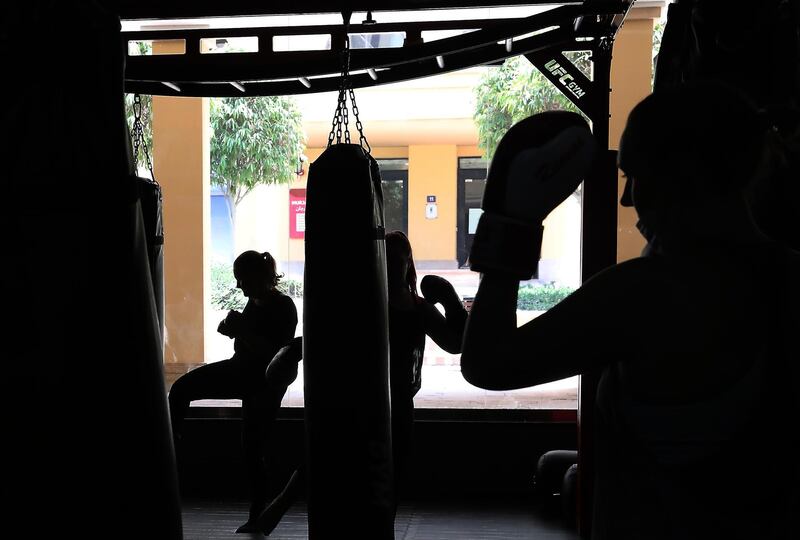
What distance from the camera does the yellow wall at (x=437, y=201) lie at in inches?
208

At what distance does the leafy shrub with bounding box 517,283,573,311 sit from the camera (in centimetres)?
487

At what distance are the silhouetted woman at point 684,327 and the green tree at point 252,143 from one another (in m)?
4.94

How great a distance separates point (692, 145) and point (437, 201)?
441 cm

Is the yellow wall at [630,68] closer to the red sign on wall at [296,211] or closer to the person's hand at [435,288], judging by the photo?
the red sign on wall at [296,211]

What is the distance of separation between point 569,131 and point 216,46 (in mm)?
5259

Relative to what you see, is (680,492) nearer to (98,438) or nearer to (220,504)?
(98,438)

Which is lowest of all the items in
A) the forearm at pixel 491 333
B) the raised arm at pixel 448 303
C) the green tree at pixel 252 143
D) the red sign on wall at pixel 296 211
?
the raised arm at pixel 448 303

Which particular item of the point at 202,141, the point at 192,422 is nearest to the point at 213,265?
the point at 202,141

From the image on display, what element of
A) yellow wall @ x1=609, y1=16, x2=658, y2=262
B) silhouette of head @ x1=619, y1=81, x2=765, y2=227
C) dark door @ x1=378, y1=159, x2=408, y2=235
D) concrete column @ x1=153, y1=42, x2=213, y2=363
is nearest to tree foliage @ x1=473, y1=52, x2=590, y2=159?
yellow wall @ x1=609, y1=16, x2=658, y2=262

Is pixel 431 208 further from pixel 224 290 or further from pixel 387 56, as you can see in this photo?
pixel 387 56

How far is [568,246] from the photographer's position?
517 cm

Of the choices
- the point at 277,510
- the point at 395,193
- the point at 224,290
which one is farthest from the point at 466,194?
the point at 277,510

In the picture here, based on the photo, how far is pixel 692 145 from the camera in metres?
0.91

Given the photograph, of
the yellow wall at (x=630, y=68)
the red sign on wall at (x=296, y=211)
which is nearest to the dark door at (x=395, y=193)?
the red sign on wall at (x=296, y=211)
